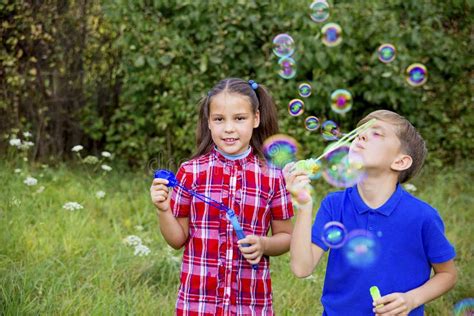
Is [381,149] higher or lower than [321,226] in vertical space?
higher

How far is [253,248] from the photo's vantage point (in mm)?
2172

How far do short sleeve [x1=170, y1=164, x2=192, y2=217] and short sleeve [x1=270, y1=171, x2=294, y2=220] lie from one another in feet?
0.92

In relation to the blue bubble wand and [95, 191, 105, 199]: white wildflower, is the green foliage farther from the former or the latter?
the blue bubble wand

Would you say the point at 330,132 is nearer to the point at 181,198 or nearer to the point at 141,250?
the point at 181,198

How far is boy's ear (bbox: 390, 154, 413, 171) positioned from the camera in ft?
6.75

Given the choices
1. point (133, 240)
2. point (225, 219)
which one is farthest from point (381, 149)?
point (133, 240)

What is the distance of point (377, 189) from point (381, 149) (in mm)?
123

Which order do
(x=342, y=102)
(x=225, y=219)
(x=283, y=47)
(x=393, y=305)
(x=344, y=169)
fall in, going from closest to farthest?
1. (x=393, y=305)
2. (x=344, y=169)
3. (x=225, y=219)
4. (x=342, y=102)
5. (x=283, y=47)

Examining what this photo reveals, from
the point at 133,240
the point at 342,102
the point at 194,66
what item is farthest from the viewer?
the point at 194,66

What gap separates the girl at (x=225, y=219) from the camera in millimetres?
2236

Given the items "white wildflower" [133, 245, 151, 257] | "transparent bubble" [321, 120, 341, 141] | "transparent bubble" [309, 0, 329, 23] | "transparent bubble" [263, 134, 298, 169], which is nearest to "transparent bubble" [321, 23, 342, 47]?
"transparent bubble" [309, 0, 329, 23]

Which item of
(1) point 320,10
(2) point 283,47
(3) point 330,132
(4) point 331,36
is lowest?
Result: (3) point 330,132

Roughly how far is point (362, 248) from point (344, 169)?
27 cm

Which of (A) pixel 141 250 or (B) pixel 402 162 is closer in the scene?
(B) pixel 402 162
